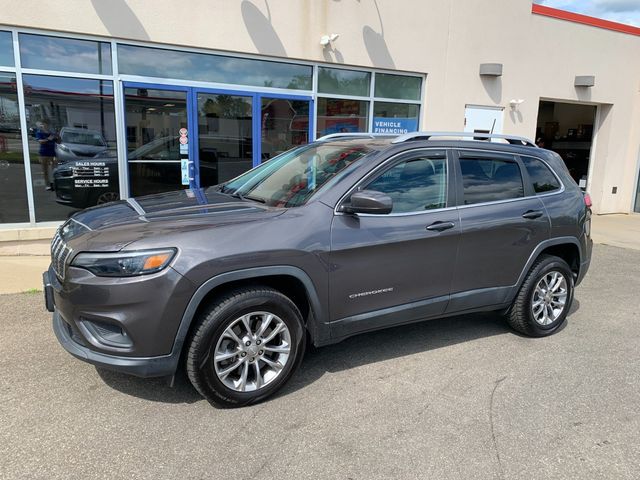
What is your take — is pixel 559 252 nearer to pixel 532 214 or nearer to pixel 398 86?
pixel 532 214

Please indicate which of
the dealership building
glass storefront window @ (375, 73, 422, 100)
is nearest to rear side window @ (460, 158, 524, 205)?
the dealership building

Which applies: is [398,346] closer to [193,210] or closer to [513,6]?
[193,210]

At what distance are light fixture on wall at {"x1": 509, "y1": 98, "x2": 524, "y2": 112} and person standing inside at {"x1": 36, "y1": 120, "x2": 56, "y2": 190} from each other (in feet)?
29.9

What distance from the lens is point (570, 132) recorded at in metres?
16.1

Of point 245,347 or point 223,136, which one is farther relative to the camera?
point 223,136

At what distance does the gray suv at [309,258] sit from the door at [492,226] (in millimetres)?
14

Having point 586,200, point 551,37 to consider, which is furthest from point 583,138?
point 586,200

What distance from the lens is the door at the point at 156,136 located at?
25.1 feet

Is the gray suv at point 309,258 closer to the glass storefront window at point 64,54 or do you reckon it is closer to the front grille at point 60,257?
the front grille at point 60,257

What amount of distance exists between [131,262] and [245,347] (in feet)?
2.94

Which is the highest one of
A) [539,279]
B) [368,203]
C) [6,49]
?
[6,49]

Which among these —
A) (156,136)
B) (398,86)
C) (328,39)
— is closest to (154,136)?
(156,136)

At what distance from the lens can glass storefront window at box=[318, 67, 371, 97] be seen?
916cm

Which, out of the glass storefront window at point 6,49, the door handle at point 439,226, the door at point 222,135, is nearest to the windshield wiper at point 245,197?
the door handle at point 439,226
